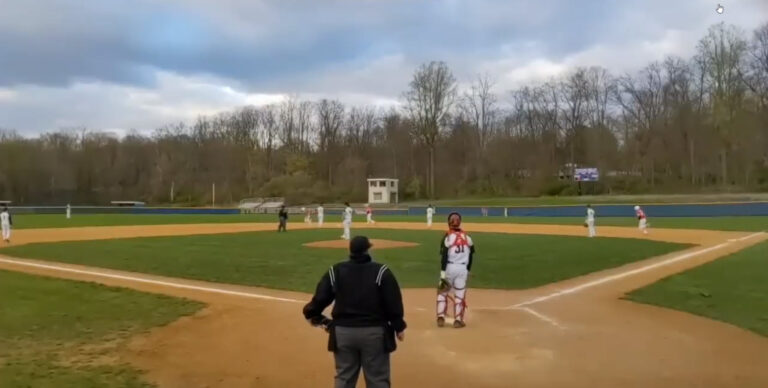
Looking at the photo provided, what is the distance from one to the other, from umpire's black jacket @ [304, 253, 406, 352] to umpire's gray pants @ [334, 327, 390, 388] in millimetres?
56

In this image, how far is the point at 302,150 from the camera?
107 m

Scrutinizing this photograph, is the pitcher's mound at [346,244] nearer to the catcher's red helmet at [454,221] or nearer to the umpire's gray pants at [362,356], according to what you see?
the catcher's red helmet at [454,221]

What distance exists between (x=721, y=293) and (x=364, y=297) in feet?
37.5

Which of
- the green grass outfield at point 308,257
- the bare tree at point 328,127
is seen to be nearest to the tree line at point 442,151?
the bare tree at point 328,127

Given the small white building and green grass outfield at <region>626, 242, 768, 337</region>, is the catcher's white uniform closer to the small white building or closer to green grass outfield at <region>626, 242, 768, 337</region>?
green grass outfield at <region>626, 242, 768, 337</region>

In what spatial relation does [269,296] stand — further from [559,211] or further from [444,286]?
[559,211]

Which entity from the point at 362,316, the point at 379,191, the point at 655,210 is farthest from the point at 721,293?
the point at 379,191

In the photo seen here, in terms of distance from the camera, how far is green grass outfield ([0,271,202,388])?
305 inches

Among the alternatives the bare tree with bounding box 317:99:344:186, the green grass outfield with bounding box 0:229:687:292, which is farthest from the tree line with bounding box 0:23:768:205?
the green grass outfield with bounding box 0:229:687:292

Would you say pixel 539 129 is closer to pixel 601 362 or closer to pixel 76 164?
pixel 76 164

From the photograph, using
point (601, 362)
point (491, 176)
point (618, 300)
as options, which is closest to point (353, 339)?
point (601, 362)

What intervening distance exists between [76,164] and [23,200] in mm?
12090

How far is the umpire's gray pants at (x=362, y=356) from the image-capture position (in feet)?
18.1

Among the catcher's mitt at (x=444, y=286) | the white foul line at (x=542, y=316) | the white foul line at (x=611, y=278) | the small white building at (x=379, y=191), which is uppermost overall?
the small white building at (x=379, y=191)
